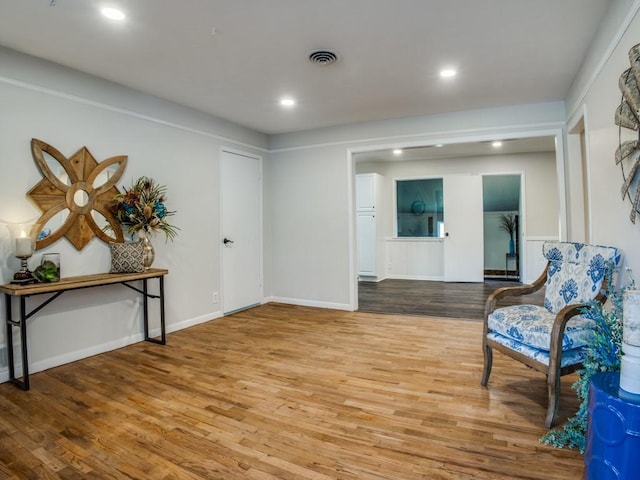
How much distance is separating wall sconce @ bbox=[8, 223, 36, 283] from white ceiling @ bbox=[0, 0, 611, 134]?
1.37 metres

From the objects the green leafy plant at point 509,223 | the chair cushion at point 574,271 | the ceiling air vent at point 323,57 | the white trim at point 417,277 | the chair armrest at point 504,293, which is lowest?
the white trim at point 417,277

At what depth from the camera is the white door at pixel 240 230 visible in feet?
15.8

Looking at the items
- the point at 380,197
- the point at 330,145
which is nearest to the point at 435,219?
the point at 380,197

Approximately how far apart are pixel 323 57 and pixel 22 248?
2.70 meters

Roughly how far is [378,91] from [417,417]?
301 cm

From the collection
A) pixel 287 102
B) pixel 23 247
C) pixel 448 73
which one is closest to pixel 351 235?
pixel 287 102

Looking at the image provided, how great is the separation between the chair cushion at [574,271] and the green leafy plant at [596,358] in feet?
1.46

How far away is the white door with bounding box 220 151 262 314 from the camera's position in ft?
15.8

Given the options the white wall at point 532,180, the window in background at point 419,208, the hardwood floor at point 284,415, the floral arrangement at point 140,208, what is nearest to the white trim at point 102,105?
the floral arrangement at point 140,208

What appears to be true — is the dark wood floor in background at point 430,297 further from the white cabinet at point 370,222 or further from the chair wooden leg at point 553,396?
the chair wooden leg at point 553,396

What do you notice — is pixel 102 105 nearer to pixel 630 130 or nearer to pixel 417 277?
pixel 630 130

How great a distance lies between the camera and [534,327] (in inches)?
88.3

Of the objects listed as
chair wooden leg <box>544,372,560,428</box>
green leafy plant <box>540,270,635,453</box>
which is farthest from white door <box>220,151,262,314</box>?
green leafy plant <box>540,270,635,453</box>

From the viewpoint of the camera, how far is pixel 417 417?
221 cm
